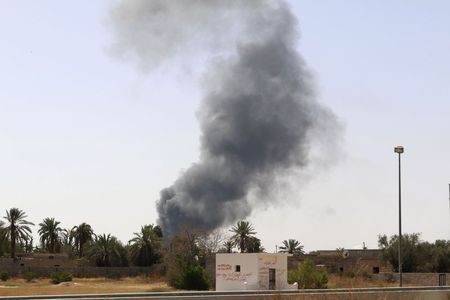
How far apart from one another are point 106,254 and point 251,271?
175 ft

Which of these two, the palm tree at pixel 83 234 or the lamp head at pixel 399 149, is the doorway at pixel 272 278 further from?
the palm tree at pixel 83 234

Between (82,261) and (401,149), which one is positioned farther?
(82,261)

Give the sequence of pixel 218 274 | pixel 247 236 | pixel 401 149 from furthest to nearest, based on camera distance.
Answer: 1. pixel 247 236
2. pixel 218 274
3. pixel 401 149

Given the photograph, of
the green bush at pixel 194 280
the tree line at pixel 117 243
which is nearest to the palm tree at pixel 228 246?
the tree line at pixel 117 243

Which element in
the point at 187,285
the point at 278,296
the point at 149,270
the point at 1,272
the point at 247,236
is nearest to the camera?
the point at 278,296

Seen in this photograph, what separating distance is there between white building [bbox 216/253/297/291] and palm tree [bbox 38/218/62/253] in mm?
61509

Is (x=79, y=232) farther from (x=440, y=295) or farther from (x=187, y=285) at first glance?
(x=440, y=295)

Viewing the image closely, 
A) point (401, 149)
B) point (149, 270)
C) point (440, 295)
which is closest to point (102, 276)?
point (149, 270)

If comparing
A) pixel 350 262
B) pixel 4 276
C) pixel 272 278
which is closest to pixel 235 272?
pixel 272 278

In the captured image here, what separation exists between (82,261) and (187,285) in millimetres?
44184

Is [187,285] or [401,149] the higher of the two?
[401,149]

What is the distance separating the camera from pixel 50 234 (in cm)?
11281

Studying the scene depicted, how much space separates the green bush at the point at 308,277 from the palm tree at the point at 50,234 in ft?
195

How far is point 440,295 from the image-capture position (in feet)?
96.5
